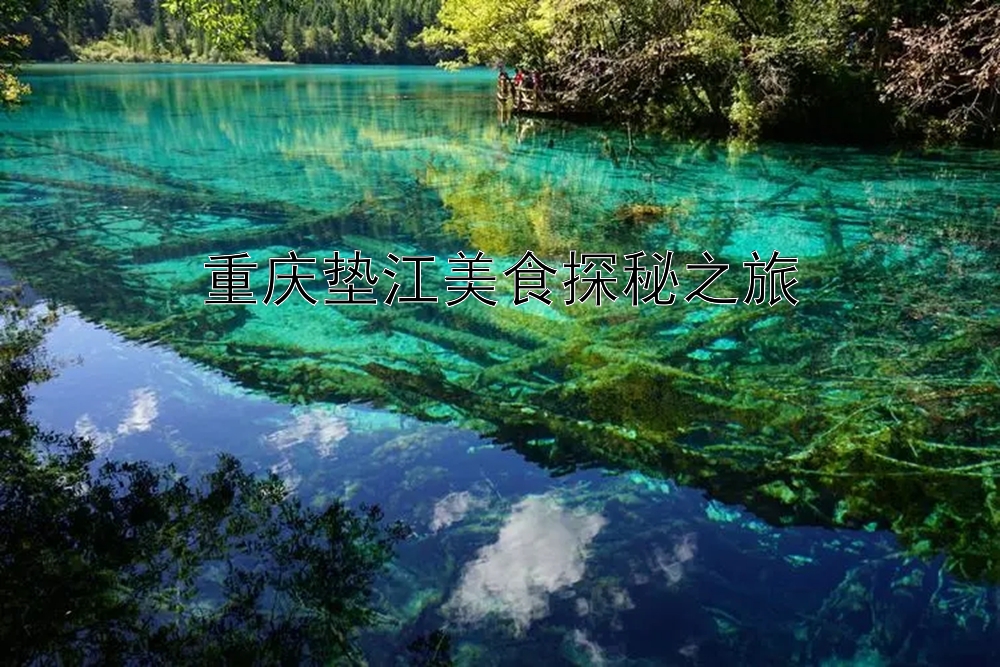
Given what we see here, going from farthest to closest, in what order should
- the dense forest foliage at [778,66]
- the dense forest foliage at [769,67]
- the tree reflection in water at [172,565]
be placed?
the dense forest foliage at [769,67], the dense forest foliage at [778,66], the tree reflection in water at [172,565]

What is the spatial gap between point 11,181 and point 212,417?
43.0 feet

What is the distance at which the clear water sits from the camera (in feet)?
12.7

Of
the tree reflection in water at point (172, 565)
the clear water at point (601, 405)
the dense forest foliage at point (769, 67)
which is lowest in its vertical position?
the tree reflection in water at point (172, 565)

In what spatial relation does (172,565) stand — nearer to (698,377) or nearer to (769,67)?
(698,377)

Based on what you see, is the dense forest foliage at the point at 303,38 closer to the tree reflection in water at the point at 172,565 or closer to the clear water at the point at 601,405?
the clear water at the point at 601,405

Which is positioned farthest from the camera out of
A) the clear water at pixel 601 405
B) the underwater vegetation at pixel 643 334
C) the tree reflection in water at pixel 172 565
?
the underwater vegetation at pixel 643 334

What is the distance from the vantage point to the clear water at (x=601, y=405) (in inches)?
152

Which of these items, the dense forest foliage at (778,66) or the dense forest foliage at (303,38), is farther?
the dense forest foliage at (303,38)

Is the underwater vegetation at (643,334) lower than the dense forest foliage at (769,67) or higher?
lower

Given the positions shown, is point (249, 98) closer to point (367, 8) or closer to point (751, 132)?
point (751, 132)

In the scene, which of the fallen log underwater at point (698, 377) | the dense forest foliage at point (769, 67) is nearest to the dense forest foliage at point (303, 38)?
the dense forest foliage at point (769, 67)

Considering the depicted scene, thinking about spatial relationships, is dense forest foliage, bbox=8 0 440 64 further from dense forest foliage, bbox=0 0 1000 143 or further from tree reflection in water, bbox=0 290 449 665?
tree reflection in water, bbox=0 290 449 665

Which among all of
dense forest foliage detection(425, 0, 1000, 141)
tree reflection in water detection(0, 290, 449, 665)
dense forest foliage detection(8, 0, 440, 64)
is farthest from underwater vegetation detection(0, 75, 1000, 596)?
dense forest foliage detection(8, 0, 440, 64)

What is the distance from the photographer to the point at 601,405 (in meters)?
5.94
